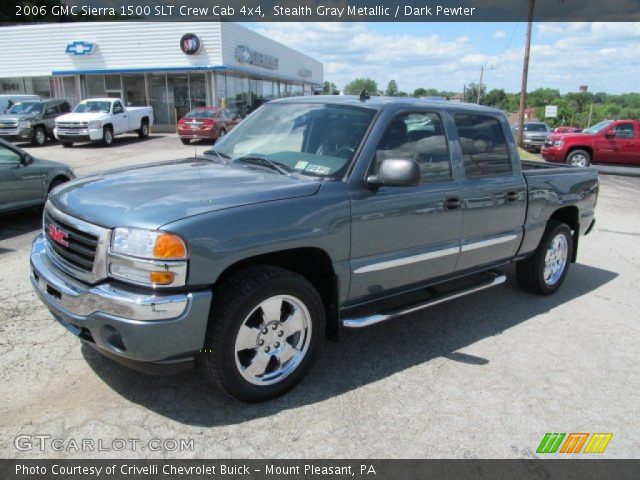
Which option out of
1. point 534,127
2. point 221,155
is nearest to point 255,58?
point 534,127

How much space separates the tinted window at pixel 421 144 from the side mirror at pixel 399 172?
0.27m

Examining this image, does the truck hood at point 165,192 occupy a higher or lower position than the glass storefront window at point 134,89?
lower

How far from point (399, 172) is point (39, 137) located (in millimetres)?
22683

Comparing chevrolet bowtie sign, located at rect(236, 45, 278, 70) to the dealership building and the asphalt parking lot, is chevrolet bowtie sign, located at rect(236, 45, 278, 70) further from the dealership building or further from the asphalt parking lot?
the asphalt parking lot

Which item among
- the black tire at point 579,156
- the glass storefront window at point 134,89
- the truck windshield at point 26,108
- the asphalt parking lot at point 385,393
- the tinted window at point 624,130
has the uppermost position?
the glass storefront window at point 134,89

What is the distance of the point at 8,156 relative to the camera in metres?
7.90

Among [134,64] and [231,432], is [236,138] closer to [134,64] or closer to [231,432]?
[231,432]

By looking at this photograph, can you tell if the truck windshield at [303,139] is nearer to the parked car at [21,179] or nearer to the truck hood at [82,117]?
the parked car at [21,179]

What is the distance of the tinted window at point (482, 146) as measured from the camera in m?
4.38

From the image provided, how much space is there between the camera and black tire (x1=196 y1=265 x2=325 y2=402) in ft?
9.89

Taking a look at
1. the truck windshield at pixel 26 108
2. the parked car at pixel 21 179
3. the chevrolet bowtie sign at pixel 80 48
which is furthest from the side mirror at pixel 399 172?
the chevrolet bowtie sign at pixel 80 48

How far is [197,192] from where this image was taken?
10.6ft

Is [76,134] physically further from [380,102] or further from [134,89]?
[380,102]

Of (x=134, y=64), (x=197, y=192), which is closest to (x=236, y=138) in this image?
(x=197, y=192)
